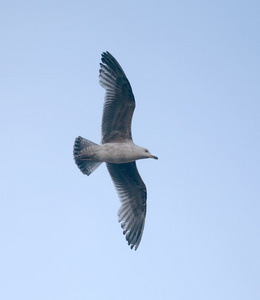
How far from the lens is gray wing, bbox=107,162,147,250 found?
13.9 m

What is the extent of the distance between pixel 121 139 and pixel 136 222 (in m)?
2.33

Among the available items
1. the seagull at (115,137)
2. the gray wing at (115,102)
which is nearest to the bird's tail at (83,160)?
the seagull at (115,137)

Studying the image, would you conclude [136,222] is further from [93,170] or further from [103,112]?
[103,112]

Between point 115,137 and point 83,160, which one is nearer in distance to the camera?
point 115,137

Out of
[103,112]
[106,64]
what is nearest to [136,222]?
[103,112]

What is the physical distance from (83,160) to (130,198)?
169 cm

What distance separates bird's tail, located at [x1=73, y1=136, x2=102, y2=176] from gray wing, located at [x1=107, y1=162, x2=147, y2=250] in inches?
22.5

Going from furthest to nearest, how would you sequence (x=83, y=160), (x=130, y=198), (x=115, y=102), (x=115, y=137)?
(x=130, y=198), (x=83, y=160), (x=115, y=137), (x=115, y=102)

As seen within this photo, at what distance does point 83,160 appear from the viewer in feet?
44.2

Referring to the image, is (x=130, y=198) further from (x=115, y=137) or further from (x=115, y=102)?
(x=115, y=102)

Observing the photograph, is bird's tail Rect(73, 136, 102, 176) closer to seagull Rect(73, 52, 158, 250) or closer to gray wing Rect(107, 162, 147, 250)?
seagull Rect(73, 52, 158, 250)

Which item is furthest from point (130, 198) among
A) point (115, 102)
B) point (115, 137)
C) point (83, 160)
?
point (115, 102)

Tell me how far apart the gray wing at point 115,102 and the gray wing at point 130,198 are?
3.53 ft

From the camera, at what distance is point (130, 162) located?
546 inches
